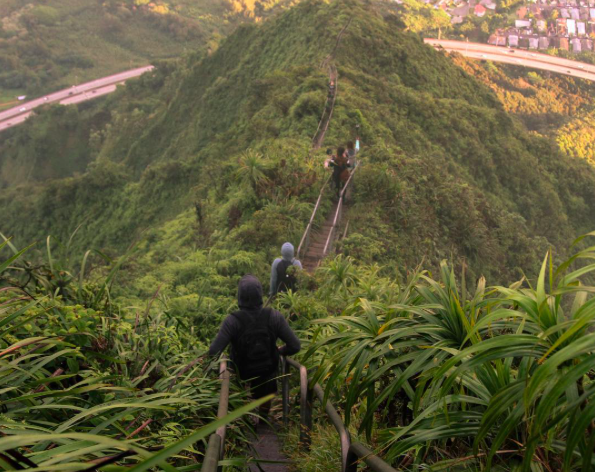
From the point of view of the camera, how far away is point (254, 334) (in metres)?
4.00

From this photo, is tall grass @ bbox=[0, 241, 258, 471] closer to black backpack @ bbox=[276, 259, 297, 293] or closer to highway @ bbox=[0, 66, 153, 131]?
black backpack @ bbox=[276, 259, 297, 293]

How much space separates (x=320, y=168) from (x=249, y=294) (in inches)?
352

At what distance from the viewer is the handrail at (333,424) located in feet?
6.43

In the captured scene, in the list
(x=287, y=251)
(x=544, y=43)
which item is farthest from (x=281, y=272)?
(x=544, y=43)

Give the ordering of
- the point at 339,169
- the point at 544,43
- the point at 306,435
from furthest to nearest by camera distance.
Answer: the point at 544,43 < the point at 339,169 < the point at 306,435

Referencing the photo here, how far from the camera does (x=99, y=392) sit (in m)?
2.77

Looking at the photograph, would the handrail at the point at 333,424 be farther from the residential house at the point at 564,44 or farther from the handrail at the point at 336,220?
the residential house at the point at 564,44

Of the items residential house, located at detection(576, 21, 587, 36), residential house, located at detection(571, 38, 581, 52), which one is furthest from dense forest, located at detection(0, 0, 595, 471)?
residential house, located at detection(576, 21, 587, 36)

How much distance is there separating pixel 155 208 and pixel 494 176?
16227mm

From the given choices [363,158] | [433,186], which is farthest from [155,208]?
[433,186]

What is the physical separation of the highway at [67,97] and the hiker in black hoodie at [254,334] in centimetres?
6606

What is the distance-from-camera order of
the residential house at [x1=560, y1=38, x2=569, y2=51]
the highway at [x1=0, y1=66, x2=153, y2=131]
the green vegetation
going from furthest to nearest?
the residential house at [x1=560, y1=38, x2=569, y2=51] → the green vegetation → the highway at [x1=0, y1=66, x2=153, y2=131]

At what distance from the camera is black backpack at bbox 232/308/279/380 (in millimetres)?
3994

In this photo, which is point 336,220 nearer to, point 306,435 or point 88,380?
point 306,435
